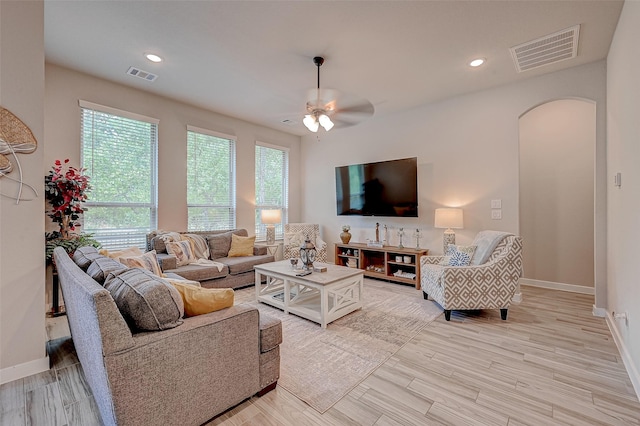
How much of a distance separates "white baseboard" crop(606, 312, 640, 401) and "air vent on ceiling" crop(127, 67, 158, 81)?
5.45 m

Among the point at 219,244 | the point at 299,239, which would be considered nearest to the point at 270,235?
the point at 299,239

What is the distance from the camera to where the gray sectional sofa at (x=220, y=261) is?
3637mm

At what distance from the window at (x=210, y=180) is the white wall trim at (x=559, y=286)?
509 centimetres

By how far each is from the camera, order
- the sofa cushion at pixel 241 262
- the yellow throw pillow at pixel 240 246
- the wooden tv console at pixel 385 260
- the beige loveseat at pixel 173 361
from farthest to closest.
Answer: the yellow throw pillow at pixel 240 246
the wooden tv console at pixel 385 260
the sofa cushion at pixel 241 262
the beige loveseat at pixel 173 361

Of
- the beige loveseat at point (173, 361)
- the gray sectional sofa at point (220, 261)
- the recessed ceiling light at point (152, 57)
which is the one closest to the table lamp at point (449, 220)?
the gray sectional sofa at point (220, 261)

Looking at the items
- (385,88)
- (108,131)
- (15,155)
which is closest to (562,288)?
(385,88)

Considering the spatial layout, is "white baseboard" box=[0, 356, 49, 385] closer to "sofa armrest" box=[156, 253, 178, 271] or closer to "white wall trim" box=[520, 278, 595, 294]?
"sofa armrest" box=[156, 253, 178, 271]

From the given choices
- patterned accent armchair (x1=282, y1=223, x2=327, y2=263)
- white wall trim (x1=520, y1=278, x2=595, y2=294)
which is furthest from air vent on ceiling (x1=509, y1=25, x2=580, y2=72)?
patterned accent armchair (x1=282, y1=223, x2=327, y2=263)

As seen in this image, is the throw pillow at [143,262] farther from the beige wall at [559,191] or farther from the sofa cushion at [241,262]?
the beige wall at [559,191]

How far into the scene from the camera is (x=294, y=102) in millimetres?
4484

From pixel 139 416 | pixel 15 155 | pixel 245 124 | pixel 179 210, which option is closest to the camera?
pixel 139 416

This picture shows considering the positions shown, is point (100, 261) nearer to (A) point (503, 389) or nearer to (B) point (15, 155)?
(B) point (15, 155)

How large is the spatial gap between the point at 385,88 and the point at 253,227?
11.3 feet

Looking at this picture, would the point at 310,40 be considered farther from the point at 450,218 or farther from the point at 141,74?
the point at 450,218
